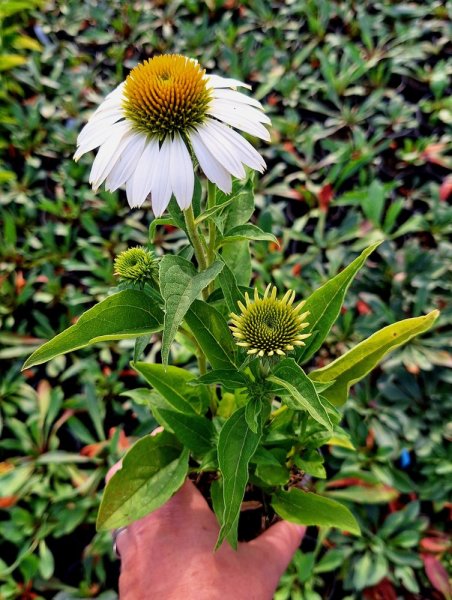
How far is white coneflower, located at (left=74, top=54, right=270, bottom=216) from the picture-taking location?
1.61 feet

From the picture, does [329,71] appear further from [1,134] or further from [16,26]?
[16,26]

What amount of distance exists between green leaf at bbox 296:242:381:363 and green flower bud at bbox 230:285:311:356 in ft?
0.22

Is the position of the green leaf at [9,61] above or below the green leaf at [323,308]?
above

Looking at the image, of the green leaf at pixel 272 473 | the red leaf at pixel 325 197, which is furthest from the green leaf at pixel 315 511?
the red leaf at pixel 325 197

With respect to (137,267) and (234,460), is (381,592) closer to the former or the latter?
(234,460)

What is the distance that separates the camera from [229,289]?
568mm

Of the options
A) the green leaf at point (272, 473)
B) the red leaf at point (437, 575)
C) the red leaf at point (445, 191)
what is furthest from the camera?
the red leaf at point (445, 191)

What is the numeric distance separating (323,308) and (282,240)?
0.75 m

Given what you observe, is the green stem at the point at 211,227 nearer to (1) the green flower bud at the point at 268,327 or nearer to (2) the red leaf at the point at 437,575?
(1) the green flower bud at the point at 268,327

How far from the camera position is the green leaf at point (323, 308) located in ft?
1.96

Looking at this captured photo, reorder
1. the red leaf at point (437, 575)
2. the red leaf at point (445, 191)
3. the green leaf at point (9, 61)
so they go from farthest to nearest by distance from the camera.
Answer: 1. the green leaf at point (9, 61)
2. the red leaf at point (445, 191)
3. the red leaf at point (437, 575)

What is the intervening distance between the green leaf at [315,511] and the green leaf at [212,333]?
21cm

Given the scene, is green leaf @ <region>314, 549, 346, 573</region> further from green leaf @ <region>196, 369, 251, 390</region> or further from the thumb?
green leaf @ <region>196, 369, 251, 390</region>

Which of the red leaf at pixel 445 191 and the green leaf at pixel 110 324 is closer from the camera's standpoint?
the green leaf at pixel 110 324
